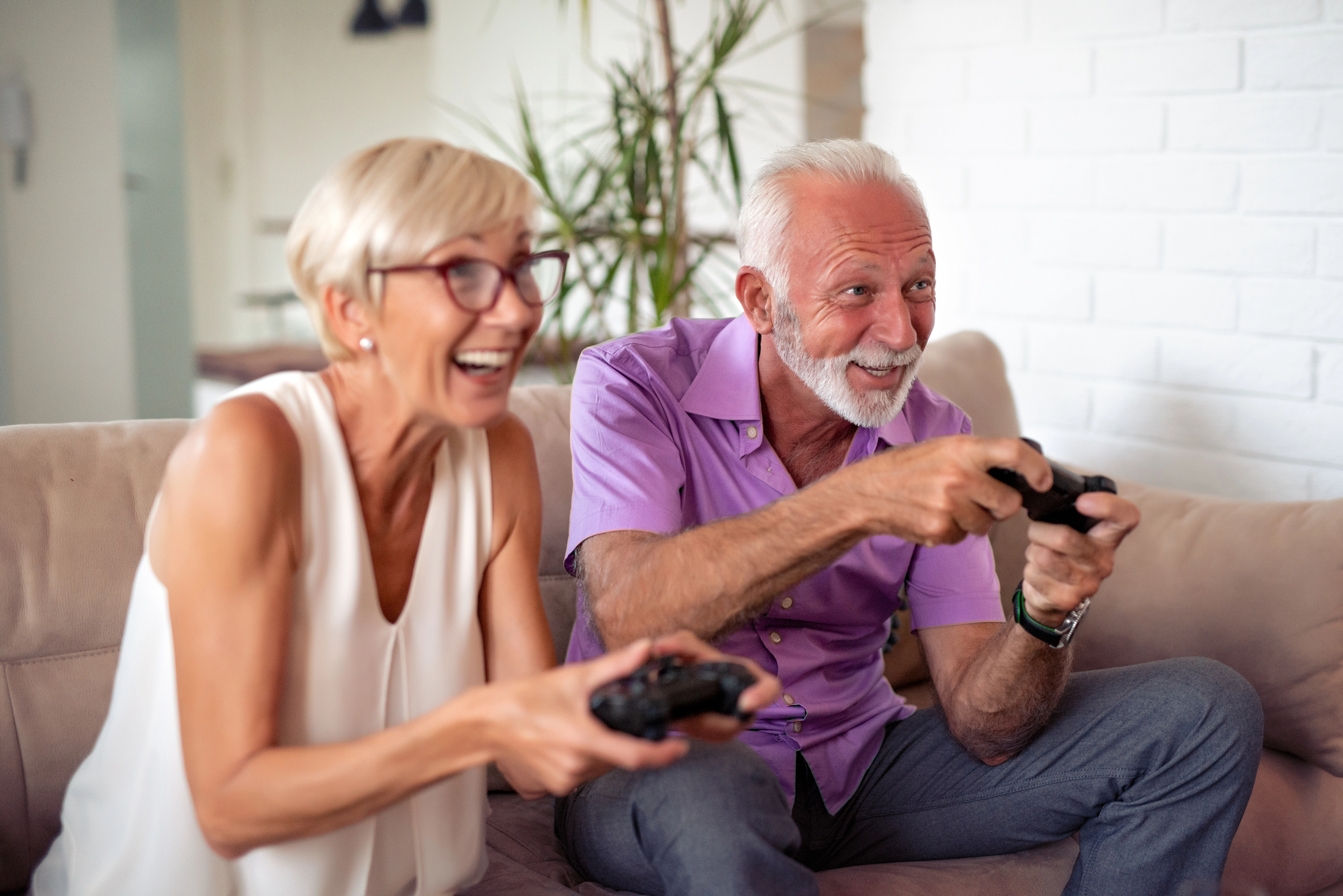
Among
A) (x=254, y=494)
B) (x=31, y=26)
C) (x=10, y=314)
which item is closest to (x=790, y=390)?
(x=254, y=494)

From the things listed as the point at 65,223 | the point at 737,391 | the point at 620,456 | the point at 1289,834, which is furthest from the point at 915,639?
the point at 65,223

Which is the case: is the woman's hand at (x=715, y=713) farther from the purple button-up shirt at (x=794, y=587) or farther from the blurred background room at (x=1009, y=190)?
the blurred background room at (x=1009, y=190)

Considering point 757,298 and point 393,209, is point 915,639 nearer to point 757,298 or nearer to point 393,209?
point 757,298

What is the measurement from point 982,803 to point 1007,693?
181 millimetres

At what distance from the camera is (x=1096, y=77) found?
7.52 ft

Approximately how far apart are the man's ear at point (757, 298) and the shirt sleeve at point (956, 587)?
36 centimetres

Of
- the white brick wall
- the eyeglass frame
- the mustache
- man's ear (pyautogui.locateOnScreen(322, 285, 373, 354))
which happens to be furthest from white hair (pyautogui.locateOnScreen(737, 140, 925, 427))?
the white brick wall

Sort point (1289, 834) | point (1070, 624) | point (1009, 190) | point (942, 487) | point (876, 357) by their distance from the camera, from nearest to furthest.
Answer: point (942, 487) → point (1070, 624) → point (876, 357) → point (1289, 834) → point (1009, 190)

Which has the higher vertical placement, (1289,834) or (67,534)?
(67,534)

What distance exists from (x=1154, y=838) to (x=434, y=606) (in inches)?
34.6

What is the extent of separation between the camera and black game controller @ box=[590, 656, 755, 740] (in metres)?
0.82

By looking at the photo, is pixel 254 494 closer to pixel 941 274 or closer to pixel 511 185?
pixel 511 185

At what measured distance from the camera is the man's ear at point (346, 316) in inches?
37.7

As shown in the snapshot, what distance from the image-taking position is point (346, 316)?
971mm
